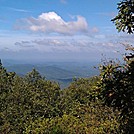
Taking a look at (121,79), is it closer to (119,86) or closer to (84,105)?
(119,86)

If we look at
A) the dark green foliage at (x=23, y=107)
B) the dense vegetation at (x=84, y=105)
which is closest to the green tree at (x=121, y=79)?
A: the dense vegetation at (x=84, y=105)

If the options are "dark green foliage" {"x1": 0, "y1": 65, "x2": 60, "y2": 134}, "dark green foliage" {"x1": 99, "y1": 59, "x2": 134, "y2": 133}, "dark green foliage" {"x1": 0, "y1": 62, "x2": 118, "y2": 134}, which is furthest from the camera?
"dark green foliage" {"x1": 0, "y1": 65, "x2": 60, "y2": 134}

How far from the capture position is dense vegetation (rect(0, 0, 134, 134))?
577 inches

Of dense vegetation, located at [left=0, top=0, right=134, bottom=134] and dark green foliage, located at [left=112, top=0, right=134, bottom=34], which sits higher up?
dark green foliage, located at [left=112, top=0, right=134, bottom=34]

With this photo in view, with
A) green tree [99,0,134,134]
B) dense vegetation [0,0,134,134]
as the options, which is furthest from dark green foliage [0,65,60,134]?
green tree [99,0,134,134]

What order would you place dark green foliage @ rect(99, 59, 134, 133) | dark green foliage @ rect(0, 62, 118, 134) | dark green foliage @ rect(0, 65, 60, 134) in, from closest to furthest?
1. dark green foliage @ rect(99, 59, 134, 133)
2. dark green foliage @ rect(0, 62, 118, 134)
3. dark green foliage @ rect(0, 65, 60, 134)

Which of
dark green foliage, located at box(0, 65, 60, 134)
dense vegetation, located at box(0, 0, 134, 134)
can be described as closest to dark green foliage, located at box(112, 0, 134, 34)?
dense vegetation, located at box(0, 0, 134, 134)

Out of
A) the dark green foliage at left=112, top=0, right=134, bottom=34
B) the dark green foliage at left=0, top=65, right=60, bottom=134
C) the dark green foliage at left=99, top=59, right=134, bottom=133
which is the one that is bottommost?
the dark green foliage at left=0, top=65, right=60, bottom=134

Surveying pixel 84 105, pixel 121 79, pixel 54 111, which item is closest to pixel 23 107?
pixel 54 111

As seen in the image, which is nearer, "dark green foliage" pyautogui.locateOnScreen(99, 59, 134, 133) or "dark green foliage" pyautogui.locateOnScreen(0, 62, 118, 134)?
"dark green foliage" pyautogui.locateOnScreen(99, 59, 134, 133)

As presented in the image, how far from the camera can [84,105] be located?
35.9m

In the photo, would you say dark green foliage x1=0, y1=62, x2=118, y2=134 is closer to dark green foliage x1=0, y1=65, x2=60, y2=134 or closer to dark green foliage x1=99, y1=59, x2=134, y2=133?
dark green foliage x1=0, y1=65, x2=60, y2=134

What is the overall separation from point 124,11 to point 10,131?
41.1 meters

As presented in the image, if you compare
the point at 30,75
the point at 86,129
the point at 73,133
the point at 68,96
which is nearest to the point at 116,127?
the point at 86,129
